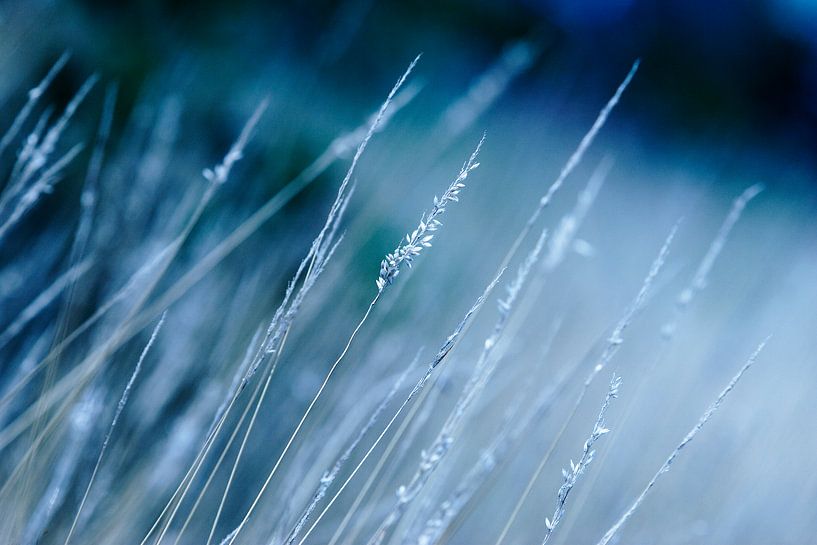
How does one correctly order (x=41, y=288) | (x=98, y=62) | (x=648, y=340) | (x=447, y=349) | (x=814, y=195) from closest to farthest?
(x=447, y=349), (x=41, y=288), (x=98, y=62), (x=648, y=340), (x=814, y=195)

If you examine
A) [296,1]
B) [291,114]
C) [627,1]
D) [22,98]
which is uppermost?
[627,1]

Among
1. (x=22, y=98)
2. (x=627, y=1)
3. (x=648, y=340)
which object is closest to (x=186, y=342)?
(x=22, y=98)

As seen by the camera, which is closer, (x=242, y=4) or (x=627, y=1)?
(x=242, y=4)

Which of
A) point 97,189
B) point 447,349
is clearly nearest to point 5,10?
point 97,189

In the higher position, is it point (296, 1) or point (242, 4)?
point (296, 1)

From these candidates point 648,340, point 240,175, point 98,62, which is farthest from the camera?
point 648,340

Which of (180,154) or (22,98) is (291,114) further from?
(22,98)
